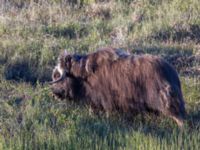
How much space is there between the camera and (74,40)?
31.0 feet

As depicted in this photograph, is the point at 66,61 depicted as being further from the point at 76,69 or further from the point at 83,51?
the point at 83,51

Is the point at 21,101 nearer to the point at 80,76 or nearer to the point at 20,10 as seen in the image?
the point at 80,76

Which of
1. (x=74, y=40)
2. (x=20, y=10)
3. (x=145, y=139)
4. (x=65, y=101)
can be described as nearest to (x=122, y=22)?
(x=74, y=40)

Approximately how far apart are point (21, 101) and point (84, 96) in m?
0.73

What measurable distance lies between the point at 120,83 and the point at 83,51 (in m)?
2.39

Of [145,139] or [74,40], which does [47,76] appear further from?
[145,139]

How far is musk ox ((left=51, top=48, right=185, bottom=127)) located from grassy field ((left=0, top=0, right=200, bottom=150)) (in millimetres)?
120

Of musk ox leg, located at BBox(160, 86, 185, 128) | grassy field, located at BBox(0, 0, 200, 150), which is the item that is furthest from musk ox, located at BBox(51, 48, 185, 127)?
grassy field, located at BBox(0, 0, 200, 150)

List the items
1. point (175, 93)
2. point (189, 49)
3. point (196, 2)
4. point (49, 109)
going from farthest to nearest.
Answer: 1. point (196, 2)
2. point (189, 49)
3. point (49, 109)
4. point (175, 93)

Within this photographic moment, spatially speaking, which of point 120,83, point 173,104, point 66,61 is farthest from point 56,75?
point 173,104

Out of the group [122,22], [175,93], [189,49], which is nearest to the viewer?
[175,93]

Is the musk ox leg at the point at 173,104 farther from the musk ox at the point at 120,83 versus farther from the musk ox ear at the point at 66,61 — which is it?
the musk ox ear at the point at 66,61

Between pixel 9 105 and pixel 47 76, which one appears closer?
pixel 9 105

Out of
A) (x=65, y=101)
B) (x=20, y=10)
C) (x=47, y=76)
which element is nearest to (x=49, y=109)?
(x=65, y=101)
